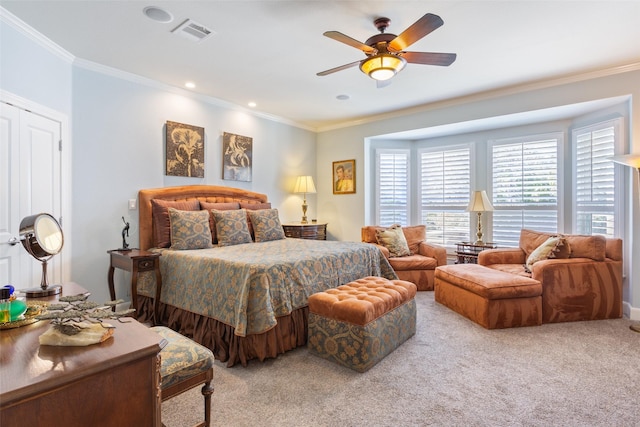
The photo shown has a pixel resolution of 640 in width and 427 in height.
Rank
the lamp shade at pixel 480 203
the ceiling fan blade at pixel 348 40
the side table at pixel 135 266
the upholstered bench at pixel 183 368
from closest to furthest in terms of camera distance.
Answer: the upholstered bench at pixel 183 368 < the ceiling fan blade at pixel 348 40 < the side table at pixel 135 266 < the lamp shade at pixel 480 203

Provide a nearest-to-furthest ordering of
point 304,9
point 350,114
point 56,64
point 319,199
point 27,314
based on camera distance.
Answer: point 27,314, point 304,9, point 56,64, point 350,114, point 319,199

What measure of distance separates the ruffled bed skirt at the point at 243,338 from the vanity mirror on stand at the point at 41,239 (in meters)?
1.21

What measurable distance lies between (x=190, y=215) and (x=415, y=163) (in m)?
4.05

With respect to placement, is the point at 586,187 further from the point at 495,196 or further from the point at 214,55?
the point at 214,55

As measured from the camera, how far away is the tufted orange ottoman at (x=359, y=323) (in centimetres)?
230

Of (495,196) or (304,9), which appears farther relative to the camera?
(495,196)

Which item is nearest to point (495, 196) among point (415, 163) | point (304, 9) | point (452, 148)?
point (452, 148)

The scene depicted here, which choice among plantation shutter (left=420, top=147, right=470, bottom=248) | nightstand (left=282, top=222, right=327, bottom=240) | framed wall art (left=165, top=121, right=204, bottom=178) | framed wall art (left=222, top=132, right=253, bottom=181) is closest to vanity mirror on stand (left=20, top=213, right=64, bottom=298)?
framed wall art (left=165, top=121, right=204, bottom=178)

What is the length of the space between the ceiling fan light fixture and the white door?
289 cm

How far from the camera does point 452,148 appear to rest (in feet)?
17.8

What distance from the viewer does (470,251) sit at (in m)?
4.66

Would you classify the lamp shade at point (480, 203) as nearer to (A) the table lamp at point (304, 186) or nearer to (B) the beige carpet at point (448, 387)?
(B) the beige carpet at point (448, 387)

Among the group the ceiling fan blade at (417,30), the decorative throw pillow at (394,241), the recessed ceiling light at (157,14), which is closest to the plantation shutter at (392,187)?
the decorative throw pillow at (394,241)

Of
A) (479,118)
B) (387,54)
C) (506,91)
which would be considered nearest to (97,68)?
(387,54)
